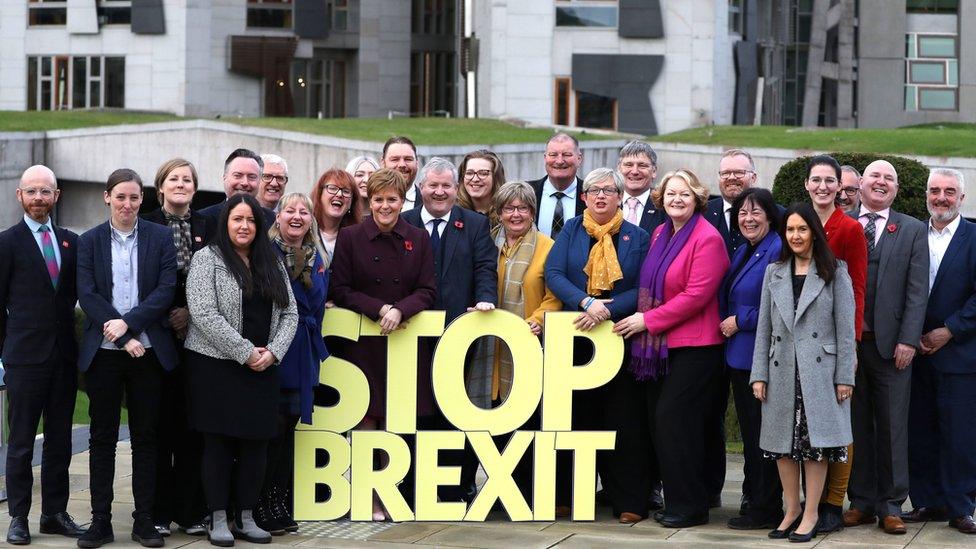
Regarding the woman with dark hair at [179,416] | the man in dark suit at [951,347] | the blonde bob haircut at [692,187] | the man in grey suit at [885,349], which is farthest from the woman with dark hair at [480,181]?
the man in dark suit at [951,347]

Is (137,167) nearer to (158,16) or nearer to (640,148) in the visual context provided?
(158,16)

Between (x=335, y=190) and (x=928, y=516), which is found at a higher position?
(x=335, y=190)

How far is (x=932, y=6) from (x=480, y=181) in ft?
175

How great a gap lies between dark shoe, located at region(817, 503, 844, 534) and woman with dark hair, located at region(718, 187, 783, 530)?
0.28m

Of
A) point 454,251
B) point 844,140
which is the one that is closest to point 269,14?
point 844,140

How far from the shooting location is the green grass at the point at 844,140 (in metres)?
25.3

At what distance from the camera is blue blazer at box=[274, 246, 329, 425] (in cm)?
917

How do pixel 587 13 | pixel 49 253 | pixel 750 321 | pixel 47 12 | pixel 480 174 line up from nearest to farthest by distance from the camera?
pixel 49 253
pixel 750 321
pixel 480 174
pixel 587 13
pixel 47 12

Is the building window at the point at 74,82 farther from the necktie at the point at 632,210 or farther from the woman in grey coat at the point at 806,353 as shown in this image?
the woman in grey coat at the point at 806,353

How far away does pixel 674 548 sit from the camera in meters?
8.88

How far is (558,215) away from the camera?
10.8 meters

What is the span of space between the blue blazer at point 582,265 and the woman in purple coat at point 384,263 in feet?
2.75

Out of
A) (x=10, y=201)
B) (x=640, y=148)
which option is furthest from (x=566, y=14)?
(x=640, y=148)

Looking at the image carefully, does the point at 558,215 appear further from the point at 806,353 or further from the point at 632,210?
→ the point at 806,353
